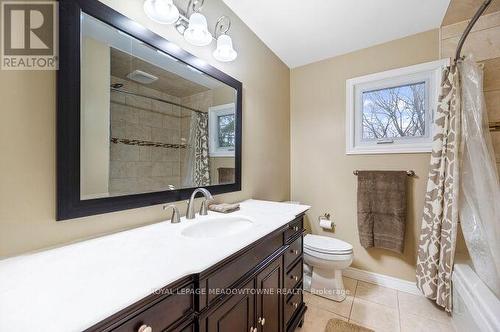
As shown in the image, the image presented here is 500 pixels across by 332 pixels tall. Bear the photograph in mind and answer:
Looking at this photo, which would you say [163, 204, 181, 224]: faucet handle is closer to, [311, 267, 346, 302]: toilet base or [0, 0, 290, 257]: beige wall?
[0, 0, 290, 257]: beige wall

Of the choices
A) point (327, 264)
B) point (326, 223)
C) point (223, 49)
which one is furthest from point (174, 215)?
point (326, 223)

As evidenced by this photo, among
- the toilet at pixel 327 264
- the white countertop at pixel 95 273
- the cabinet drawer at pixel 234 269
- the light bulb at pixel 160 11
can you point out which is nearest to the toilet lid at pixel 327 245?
the toilet at pixel 327 264

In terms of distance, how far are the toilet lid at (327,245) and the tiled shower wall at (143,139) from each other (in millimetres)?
1281

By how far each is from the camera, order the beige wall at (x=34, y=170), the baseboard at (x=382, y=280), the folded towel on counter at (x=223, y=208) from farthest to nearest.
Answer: the baseboard at (x=382, y=280) < the folded towel on counter at (x=223, y=208) < the beige wall at (x=34, y=170)

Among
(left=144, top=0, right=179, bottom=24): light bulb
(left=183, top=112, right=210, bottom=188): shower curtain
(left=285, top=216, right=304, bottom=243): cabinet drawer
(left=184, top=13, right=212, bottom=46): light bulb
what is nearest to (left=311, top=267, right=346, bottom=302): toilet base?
(left=285, top=216, right=304, bottom=243): cabinet drawer

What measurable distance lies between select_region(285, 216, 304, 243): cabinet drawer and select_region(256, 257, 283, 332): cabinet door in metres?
0.15

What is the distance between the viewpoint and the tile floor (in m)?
1.56

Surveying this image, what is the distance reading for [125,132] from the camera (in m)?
1.07

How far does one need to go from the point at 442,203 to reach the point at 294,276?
1.30 m

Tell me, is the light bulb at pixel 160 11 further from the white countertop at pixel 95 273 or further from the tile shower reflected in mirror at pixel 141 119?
the white countertop at pixel 95 273

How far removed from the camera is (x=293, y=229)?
1.41m

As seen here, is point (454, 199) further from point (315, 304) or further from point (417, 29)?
point (417, 29)

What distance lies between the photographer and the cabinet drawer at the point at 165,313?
553 millimetres

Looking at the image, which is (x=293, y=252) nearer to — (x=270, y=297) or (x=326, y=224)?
(x=270, y=297)
